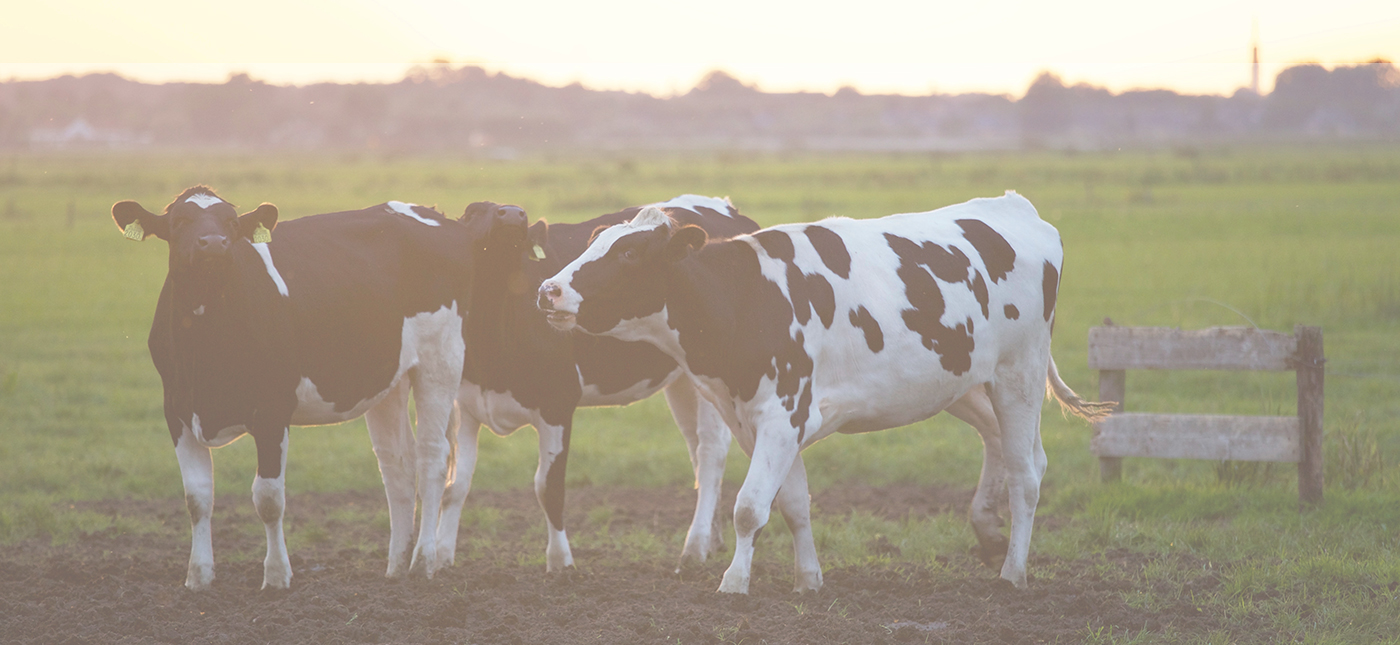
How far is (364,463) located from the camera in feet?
34.2

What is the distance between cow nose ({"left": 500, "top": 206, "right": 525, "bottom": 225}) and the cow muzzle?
1692mm

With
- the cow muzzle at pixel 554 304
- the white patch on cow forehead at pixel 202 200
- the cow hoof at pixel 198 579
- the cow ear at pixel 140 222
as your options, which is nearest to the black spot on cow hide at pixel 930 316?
the cow muzzle at pixel 554 304

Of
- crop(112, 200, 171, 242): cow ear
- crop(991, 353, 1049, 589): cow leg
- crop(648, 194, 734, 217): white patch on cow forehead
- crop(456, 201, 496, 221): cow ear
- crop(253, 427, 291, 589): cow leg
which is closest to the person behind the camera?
crop(112, 200, 171, 242): cow ear

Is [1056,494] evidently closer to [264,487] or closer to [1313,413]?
[1313,413]

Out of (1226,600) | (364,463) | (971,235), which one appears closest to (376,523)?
(364,463)

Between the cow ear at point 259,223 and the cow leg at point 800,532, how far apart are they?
3.02 meters

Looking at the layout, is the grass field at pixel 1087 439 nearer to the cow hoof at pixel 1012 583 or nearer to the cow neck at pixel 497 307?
the cow hoof at pixel 1012 583

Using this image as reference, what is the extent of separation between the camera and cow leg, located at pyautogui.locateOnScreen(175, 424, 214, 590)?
20.2 feet

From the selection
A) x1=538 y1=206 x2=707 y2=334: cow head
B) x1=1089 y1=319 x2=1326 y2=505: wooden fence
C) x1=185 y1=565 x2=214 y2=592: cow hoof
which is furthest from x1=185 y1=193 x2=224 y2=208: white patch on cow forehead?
x1=1089 y1=319 x2=1326 y2=505: wooden fence

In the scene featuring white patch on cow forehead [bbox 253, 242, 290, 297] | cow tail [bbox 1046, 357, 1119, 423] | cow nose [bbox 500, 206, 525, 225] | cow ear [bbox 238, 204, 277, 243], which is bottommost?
cow tail [bbox 1046, 357, 1119, 423]

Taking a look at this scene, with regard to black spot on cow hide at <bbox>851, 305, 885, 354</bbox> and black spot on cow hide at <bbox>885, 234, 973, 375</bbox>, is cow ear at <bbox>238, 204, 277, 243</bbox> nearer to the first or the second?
black spot on cow hide at <bbox>851, 305, 885, 354</bbox>

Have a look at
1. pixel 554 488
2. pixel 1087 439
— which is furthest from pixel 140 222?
pixel 1087 439

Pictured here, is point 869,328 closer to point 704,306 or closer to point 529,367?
point 704,306

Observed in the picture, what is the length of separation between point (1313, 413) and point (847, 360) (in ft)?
13.3
